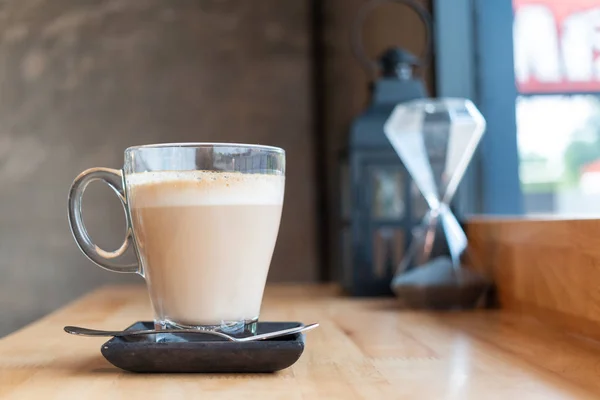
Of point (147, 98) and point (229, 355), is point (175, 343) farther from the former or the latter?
point (147, 98)

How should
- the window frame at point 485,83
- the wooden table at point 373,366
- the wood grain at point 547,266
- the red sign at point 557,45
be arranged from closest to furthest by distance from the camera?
the wooden table at point 373,366, the wood grain at point 547,266, the red sign at point 557,45, the window frame at point 485,83

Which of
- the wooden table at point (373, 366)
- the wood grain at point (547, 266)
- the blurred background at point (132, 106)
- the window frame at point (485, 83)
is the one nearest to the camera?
the wooden table at point (373, 366)

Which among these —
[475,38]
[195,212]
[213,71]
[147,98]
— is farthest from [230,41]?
[195,212]

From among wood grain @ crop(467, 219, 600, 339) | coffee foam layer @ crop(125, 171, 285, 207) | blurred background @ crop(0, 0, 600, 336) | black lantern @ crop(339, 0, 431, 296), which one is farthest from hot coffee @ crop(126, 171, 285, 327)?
blurred background @ crop(0, 0, 600, 336)

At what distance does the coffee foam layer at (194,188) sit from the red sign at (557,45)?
0.83 m

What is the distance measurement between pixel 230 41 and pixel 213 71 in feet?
0.34

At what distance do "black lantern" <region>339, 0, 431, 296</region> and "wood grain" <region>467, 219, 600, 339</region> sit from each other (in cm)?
15

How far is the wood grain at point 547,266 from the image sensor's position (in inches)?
30.1

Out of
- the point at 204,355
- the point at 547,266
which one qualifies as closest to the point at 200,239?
the point at 204,355

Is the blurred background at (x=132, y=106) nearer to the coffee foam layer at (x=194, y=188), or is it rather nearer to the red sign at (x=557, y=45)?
the red sign at (x=557, y=45)

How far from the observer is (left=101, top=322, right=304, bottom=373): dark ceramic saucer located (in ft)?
1.87

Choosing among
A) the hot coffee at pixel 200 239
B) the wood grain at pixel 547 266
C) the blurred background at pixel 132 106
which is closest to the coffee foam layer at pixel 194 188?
the hot coffee at pixel 200 239

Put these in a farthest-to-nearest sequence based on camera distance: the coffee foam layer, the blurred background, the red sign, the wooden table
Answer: the blurred background, the red sign, the coffee foam layer, the wooden table

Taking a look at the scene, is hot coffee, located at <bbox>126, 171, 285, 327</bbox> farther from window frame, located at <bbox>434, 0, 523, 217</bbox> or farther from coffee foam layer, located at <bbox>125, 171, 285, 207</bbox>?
window frame, located at <bbox>434, 0, 523, 217</bbox>
